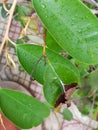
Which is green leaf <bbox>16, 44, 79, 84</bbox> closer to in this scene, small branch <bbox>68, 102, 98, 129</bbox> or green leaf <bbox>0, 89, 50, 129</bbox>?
green leaf <bbox>0, 89, 50, 129</bbox>

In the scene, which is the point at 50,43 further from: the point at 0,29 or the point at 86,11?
the point at 0,29

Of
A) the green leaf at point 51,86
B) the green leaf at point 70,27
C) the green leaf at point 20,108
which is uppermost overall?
the green leaf at point 70,27

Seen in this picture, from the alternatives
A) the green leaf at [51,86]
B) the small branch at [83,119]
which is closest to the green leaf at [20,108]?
the green leaf at [51,86]

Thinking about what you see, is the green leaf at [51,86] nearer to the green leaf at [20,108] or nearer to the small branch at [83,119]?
the green leaf at [20,108]

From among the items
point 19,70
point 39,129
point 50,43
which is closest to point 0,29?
point 19,70

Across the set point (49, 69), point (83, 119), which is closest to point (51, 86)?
point (49, 69)

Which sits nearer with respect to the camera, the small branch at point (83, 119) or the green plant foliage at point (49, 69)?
the green plant foliage at point (49, 69)
